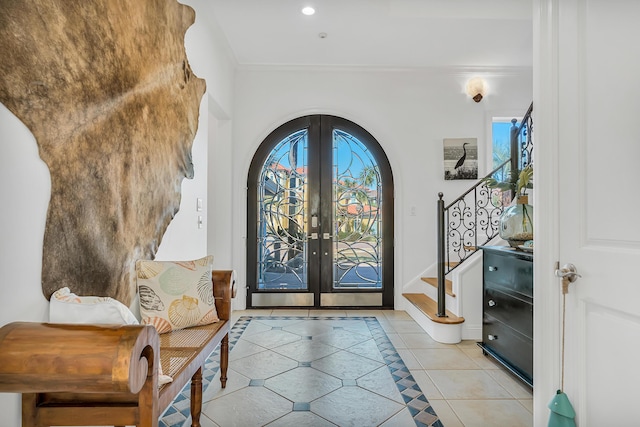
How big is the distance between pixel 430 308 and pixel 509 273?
1.30 metres

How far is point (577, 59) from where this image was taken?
1.42 m

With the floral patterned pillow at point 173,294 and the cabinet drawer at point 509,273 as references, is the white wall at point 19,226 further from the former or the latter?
the cabinet drawer at point 509,273

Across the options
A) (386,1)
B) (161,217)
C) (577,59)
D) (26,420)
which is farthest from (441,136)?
(26,420)

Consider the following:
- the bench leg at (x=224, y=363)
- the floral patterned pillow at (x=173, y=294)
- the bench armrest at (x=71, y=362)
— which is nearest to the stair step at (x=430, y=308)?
the bench leg at (x=224, y=363)

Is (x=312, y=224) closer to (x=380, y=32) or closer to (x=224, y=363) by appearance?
(x=380, y=32)

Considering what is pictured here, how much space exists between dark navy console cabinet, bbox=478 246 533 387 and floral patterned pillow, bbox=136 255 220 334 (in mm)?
1964

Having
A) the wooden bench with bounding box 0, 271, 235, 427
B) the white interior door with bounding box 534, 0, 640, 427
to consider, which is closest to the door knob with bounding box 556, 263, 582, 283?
the white interior door with bounding box 534, 0, 640, 427

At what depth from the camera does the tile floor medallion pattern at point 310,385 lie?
201 centimetres

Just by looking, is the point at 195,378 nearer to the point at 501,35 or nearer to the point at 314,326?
the point at 314,326

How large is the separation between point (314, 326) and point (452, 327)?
1315 millimetres

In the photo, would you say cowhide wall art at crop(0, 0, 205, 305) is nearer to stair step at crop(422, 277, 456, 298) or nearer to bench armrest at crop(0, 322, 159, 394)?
bench armrest at crop(0, 322, 159, 394)

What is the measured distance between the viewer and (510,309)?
102 inches

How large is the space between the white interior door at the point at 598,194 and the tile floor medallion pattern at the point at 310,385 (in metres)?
0.89

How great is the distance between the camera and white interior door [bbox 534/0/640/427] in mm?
1244
